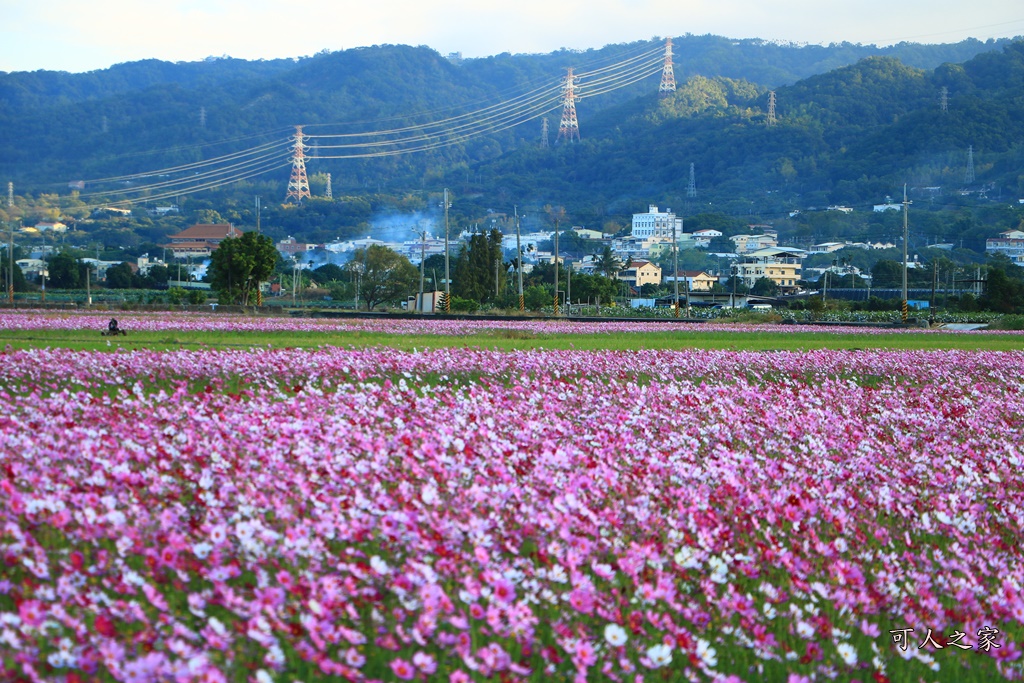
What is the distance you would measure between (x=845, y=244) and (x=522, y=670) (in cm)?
19220

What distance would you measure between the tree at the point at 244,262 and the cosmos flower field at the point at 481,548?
5277cm

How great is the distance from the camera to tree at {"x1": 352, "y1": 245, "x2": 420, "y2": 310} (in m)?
86.6

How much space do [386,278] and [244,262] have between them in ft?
89.6

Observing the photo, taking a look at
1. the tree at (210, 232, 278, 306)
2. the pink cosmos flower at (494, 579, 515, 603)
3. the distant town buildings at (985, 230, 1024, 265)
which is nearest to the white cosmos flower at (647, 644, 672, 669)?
the pink cosmos flower at (494, 579, 515, 603)

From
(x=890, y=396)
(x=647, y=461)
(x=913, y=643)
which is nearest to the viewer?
(x=913, y=643)

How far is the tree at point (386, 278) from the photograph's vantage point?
3408 inches

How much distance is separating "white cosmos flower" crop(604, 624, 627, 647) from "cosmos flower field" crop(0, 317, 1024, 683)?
0.4 inches

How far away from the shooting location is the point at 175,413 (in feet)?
25.9

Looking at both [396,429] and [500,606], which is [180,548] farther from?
[396,429]

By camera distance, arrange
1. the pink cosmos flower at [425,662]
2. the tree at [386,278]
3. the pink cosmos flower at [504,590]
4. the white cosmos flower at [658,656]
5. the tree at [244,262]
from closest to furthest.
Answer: the pink cosmos flower at [425,662] → the white cosmos flower at [658,656] → the pink cosmos flower at [504,590] → the tree at [244,262] → the tree at [386,278]

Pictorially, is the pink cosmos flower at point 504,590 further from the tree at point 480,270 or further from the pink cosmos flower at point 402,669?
the tree at point 480,270

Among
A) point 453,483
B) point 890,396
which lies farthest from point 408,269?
point 453,483

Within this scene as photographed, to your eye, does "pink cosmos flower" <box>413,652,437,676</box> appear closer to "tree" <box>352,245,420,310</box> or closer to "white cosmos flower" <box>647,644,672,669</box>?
"white cosmos flower" <box>647,644,672,669</box>

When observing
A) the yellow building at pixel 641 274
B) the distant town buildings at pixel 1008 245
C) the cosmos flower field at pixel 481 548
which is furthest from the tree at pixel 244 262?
the distant town buildings at pixel 1008 245
